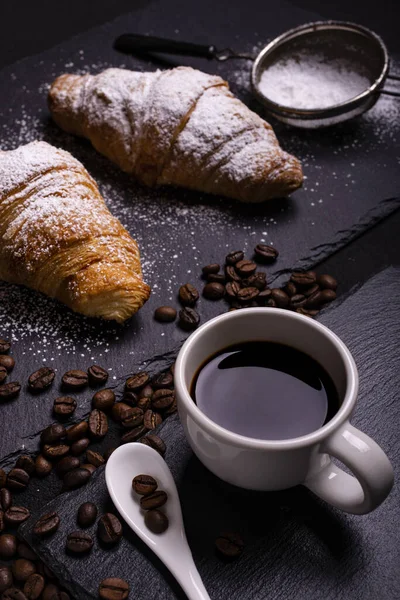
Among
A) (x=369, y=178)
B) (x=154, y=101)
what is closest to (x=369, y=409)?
(x=369, y=178)

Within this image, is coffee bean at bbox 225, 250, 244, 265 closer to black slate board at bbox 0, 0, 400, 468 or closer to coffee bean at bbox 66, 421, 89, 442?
black slate board at bbox 0, 0, 400, 468

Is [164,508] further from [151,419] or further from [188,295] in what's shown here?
[188,295]

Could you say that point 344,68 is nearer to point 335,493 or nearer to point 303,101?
point 303,101

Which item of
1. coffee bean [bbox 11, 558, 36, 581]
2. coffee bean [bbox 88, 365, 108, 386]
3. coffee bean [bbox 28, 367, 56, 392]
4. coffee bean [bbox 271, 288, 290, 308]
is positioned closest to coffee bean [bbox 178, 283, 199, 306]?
coffee bean [bbox 271, 288, 290, 308]

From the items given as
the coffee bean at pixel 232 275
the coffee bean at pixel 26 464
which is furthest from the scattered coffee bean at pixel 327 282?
the coffee bean at pixel 26 464

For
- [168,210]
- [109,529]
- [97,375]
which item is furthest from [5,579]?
[168,210]
